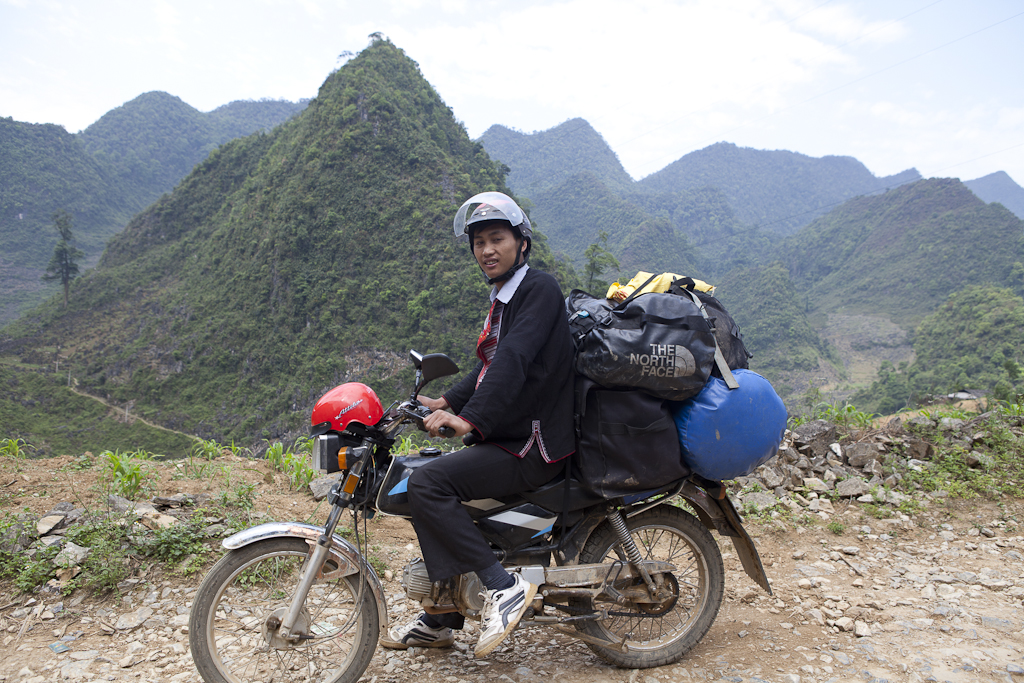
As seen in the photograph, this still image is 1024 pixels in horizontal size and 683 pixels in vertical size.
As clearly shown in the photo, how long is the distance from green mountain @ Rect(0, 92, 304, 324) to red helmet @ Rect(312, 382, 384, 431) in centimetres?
9955

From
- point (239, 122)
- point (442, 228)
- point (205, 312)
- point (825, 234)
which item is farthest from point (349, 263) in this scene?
point (239, 122)

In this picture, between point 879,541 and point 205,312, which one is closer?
point 879,541

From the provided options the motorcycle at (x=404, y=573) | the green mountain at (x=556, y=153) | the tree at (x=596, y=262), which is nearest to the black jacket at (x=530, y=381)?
the motorcycle at (x=404, y=573)

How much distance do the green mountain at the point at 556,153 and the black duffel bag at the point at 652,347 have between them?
477ft

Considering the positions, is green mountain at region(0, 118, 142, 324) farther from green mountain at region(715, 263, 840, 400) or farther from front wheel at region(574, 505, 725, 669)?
front wheel at region(574, 505, 725, 669)

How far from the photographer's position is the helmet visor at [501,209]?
2477 millimetres

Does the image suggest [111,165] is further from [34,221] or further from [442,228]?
[442,228]

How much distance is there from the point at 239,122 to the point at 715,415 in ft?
599

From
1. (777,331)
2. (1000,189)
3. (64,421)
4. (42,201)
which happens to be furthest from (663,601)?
(1000,189)

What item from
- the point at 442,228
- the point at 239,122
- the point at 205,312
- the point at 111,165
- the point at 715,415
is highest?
the point at 239,122

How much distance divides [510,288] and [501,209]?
0.34 metres

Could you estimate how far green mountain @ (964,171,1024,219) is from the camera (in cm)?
16538

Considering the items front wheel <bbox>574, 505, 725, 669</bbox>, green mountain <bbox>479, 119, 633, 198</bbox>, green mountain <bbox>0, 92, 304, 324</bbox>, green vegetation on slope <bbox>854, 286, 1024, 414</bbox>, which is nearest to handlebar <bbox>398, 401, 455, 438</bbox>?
front wheel <bbox>574, 505, 725, 669</bbox>

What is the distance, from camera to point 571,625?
254cm
